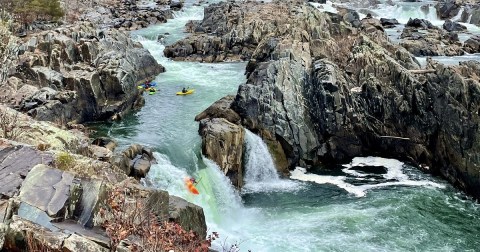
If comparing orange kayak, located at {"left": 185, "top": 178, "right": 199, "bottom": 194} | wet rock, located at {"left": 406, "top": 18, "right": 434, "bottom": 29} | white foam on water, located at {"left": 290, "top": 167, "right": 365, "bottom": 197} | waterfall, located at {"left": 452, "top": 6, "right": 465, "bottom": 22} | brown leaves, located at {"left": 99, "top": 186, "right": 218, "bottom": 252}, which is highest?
waterfall, located at {"left": 452, "top": 6, "right": 465, "bottom": 22}

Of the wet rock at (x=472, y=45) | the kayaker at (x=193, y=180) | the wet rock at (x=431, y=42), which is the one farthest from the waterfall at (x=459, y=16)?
the kayaker at (x=193, y=180)

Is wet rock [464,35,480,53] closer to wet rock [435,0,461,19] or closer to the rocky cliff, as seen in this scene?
wet rock [435,0,461,19]

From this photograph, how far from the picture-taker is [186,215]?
14023 mm

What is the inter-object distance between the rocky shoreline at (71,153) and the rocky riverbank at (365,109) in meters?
7.96

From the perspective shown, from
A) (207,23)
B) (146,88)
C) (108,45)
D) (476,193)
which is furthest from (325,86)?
(207,23)

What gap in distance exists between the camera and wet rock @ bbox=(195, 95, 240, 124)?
27.3m

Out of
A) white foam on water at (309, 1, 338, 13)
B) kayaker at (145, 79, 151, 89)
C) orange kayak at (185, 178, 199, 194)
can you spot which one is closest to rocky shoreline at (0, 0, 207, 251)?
kayaker at (145, 79, 151, 89)

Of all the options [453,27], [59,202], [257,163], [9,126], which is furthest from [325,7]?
[59,202]

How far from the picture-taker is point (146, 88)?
3662 centimetres

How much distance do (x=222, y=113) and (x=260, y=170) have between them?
443 centimetres

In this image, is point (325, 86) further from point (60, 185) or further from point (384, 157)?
point (60, 185)

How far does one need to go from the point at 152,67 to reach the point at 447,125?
84.0 ft

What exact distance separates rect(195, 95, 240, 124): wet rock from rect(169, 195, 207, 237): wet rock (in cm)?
1269

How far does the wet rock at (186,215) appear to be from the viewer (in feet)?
44.1
